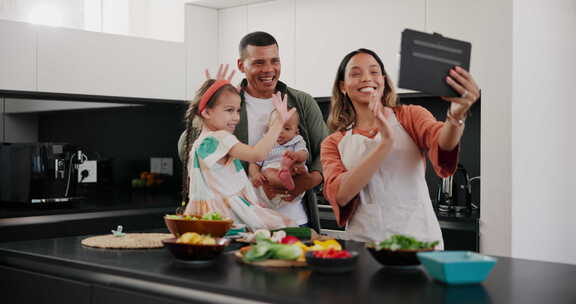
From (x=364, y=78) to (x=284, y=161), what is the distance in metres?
0.52

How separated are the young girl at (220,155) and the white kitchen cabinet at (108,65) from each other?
1685 mm

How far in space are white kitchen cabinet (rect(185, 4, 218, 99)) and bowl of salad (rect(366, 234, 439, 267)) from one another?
3.09 meters

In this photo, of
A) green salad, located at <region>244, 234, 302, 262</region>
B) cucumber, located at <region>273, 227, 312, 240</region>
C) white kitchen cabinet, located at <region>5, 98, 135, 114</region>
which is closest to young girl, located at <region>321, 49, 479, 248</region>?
cucumber, located at <region>273, 227, 312, 240</region>

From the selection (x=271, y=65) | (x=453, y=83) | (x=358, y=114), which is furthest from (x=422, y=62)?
(x=271, y=65)

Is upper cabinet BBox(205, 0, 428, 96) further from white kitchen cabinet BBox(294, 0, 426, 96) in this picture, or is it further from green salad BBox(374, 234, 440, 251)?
green salad BBox(374, 234, 440, 251)

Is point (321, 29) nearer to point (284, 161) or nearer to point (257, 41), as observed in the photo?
point (257, 41)

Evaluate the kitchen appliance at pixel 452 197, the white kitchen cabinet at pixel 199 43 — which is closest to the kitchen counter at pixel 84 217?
the white kitchen cabinet at pixel 199 43

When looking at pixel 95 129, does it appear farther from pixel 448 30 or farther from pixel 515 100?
pixel 515 100

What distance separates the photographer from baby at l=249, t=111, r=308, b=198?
9.53ft

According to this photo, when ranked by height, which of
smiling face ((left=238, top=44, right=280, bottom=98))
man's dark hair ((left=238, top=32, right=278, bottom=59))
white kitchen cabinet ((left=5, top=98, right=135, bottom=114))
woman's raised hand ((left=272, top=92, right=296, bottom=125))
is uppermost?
man's dark hair ((left=238, top=32, right=278, bottom=59))

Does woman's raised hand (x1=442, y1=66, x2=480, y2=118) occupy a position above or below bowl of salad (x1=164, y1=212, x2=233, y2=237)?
above

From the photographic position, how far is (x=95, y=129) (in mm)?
4766

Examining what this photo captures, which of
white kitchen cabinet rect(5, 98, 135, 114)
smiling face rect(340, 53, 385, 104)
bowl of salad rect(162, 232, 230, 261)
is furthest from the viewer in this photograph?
white kitchen cabinet rect(5, 98, 135, 114)

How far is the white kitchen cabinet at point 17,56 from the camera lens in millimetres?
3867
